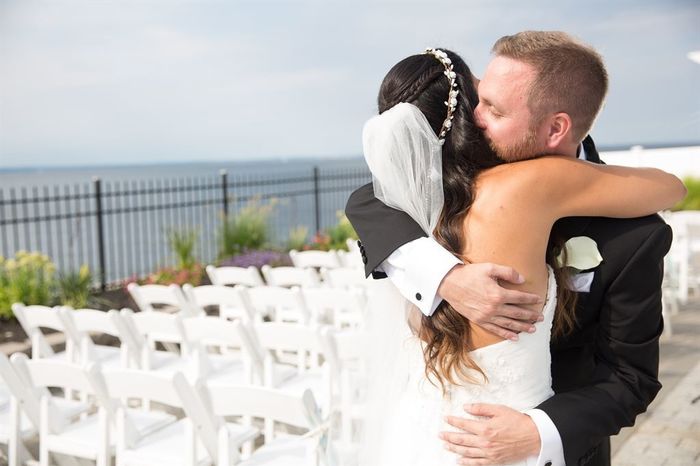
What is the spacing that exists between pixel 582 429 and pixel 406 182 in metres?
0.68

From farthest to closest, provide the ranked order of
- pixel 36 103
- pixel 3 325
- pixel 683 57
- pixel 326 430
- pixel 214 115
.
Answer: pixel 214 115
pixel 36 103
pixel 683 57
pixel 3 325
pixel 326 430

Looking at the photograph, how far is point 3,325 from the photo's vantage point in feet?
23.7

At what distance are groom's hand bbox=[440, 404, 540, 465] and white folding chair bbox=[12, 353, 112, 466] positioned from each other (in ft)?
7.83

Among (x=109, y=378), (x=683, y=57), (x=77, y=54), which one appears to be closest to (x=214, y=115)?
(x=77, y=54)

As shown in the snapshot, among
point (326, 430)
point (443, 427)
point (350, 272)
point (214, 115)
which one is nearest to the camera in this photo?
point (443, 427)

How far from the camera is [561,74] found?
136 cm

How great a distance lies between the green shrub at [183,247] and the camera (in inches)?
392

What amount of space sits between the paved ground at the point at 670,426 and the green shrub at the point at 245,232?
6.73 meters

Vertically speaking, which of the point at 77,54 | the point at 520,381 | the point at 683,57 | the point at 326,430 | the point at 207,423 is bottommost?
the point at 207,423

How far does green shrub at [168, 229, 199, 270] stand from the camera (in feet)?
32.7

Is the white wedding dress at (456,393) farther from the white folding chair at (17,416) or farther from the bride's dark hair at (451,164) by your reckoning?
the white folding chair at (17,416)

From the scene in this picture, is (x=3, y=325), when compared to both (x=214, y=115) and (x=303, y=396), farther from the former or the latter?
(x=214, y=115)

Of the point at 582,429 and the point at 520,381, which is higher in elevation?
the point at 520,381

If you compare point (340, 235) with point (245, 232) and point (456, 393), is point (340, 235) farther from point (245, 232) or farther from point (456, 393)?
point (456, 393)
